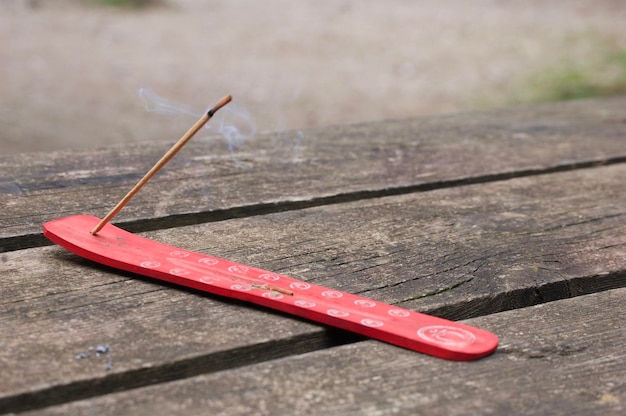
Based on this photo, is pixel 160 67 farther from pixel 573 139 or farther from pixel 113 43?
pixel 573 139

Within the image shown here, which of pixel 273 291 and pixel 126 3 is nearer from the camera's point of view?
pixel 273 291

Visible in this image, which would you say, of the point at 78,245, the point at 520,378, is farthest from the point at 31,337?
the point at 520,378

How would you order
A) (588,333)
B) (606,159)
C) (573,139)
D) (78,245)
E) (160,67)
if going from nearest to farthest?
(588,333)
(78,245)
(606,159)
(573,139)
(160,67)

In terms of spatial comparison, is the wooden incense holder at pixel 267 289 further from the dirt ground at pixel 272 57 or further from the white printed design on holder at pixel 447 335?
the dirt ground at pixel 272 57

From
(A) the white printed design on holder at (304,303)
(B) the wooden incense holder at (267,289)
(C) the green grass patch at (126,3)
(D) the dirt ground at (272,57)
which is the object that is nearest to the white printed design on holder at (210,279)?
(B) the wooden incense holder at (267,289)

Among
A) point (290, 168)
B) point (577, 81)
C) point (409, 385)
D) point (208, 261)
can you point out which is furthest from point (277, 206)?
point (577, 81)

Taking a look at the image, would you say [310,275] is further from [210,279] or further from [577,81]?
[577,81]

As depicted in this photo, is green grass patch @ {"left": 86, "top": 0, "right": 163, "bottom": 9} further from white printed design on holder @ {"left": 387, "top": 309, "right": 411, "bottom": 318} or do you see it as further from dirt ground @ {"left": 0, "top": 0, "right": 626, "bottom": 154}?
white printed design on holder @ {"left": 387, "top": 309, "right": 411, "bottom": 318}
